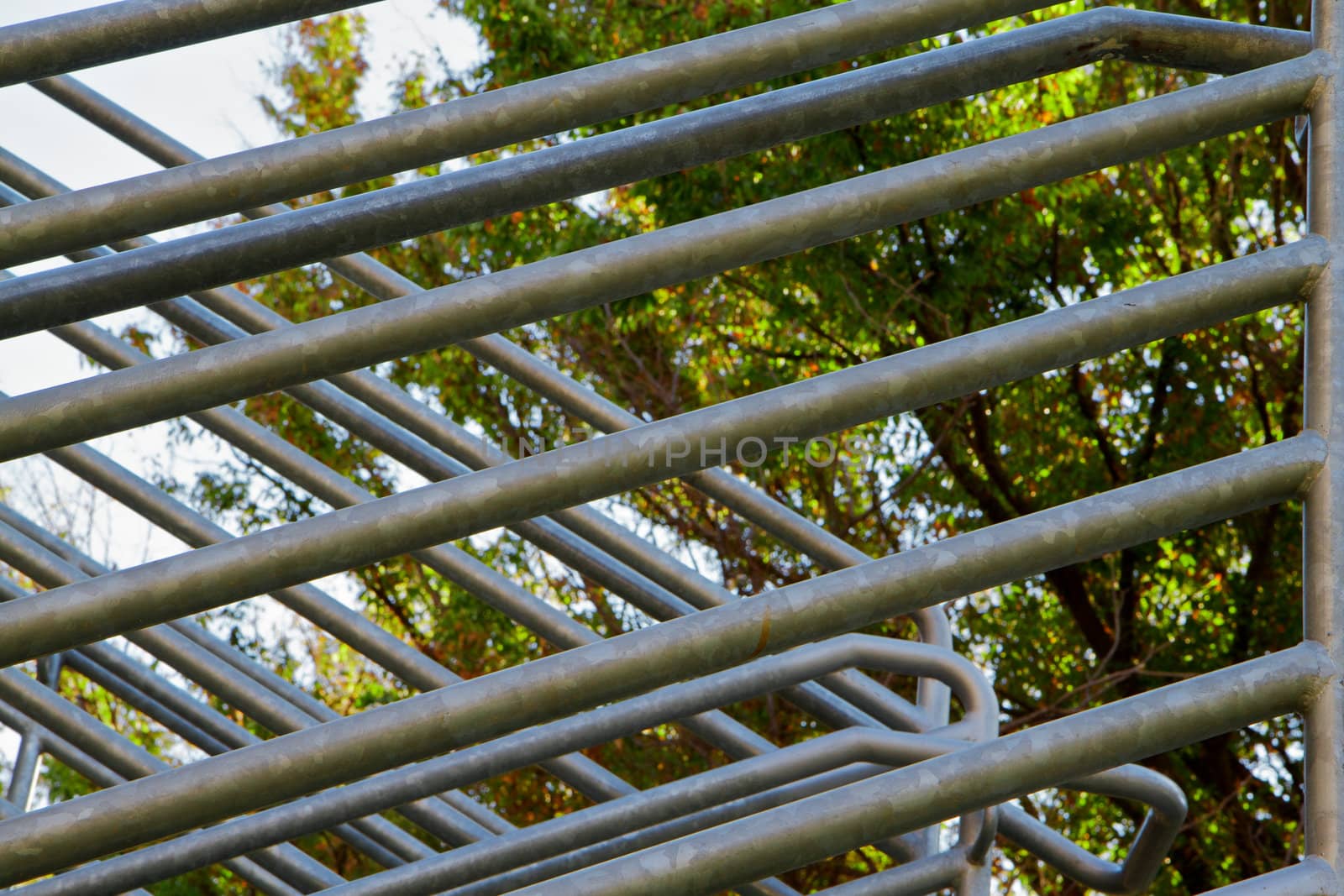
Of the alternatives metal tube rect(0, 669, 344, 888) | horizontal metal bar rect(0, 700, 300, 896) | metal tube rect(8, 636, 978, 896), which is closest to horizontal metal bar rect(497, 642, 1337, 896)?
metal tube rect(8, 636, 978, 896)

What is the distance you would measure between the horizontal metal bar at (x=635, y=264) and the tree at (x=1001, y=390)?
540 centimetres

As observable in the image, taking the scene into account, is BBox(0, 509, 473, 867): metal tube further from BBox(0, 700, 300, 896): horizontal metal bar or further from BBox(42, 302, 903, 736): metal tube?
BBox(0, 700, 300, 896): horizontal metal bar

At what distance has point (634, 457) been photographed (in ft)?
2.41

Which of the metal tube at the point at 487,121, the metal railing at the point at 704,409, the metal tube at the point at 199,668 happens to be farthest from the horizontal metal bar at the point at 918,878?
the metal tube at the point at 487,121

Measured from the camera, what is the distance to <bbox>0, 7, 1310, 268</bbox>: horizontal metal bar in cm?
73

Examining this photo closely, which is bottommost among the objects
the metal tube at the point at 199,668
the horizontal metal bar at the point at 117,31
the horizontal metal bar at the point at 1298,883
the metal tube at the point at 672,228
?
the horizontal metal bar at the point at 1298,883

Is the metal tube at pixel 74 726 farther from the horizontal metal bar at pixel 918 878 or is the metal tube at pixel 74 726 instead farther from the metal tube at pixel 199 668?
the horizontal metal bar at pixel 918 878

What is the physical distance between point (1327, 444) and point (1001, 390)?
6.46 m

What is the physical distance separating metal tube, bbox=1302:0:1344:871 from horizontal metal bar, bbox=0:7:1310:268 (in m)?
0.06

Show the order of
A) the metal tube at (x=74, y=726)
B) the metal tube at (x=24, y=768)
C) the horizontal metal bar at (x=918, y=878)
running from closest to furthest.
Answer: the horizontal metal bar at (x=918, y=878) → the metal tube at (x=74, y=726) → the metal tube at (x=24, y=768)

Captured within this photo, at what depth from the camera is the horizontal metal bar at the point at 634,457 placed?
68 cm

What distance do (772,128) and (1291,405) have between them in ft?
22.0

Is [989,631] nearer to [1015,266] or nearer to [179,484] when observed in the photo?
[1015,266]

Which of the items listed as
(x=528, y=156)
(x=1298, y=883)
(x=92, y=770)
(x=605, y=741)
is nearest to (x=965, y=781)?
(x=1298, y=883)
